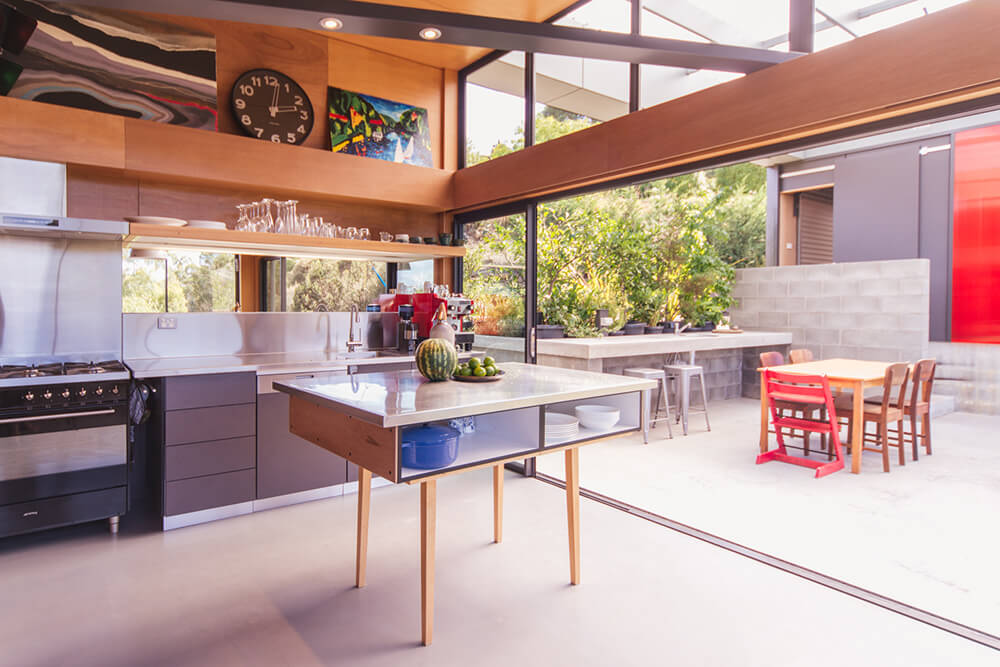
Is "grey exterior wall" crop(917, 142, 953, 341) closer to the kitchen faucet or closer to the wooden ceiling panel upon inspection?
the wooden ceiling panel

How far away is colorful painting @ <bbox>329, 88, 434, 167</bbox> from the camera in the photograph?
466cm

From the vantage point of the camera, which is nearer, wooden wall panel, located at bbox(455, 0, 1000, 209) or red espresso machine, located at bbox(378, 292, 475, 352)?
wooden wall panel, located at bbox(455, 0, 1000, 209)

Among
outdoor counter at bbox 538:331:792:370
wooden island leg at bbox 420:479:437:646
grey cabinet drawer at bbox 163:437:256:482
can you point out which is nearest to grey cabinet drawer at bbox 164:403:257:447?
grey cabinet drawer at bbox 163:437:256:482

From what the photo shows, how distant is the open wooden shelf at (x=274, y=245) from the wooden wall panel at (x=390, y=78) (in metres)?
1.07

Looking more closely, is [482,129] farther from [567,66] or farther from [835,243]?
[835,243]

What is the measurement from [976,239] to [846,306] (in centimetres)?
174

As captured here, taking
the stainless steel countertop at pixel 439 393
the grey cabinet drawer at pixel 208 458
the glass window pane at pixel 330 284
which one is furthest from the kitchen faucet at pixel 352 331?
the stainless steel countertop at pixel 439 393

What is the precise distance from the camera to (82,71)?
11.8 feet

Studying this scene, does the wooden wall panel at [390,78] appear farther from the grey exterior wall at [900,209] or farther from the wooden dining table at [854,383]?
the grey exterior wall at [900,209]

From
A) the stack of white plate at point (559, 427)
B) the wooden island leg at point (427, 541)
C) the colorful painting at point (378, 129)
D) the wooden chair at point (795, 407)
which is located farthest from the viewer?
the wooden chair at point (795, 407)

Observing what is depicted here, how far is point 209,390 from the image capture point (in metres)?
3.38

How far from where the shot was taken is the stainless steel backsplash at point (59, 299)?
11.2 feet

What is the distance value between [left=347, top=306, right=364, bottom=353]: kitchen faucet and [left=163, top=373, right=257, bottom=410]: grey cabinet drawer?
3.45ft

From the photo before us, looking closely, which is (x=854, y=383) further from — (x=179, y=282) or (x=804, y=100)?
(x=179, y=282)
